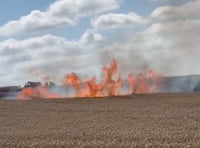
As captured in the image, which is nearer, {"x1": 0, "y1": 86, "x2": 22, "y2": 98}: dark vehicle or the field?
the field

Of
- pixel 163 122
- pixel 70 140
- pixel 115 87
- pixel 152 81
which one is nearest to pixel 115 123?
pixel 163 122

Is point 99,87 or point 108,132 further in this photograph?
point 99,87

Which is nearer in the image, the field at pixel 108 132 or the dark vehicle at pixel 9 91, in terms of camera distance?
Answer: the field at pixel 108 132

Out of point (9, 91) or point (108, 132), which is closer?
point (108, 132)

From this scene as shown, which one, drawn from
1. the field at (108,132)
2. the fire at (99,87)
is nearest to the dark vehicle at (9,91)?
the fire at (99,87)

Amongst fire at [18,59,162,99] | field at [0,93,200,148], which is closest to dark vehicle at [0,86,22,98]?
fire at [18,59,162,99]

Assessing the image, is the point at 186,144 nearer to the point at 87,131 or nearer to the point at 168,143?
the point at 168,143

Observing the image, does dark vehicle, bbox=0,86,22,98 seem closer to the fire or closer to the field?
the fire

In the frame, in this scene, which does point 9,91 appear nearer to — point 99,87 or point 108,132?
point 99,87

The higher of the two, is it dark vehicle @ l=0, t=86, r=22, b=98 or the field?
dark vehicle @ l=0, t=86, r=22, b=98

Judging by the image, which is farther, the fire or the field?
the fire

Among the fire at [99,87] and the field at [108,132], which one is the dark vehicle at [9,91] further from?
the field at [108,132]

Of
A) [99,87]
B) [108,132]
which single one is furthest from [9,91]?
[108,132]

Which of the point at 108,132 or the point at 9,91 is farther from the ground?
the point at 9,91
